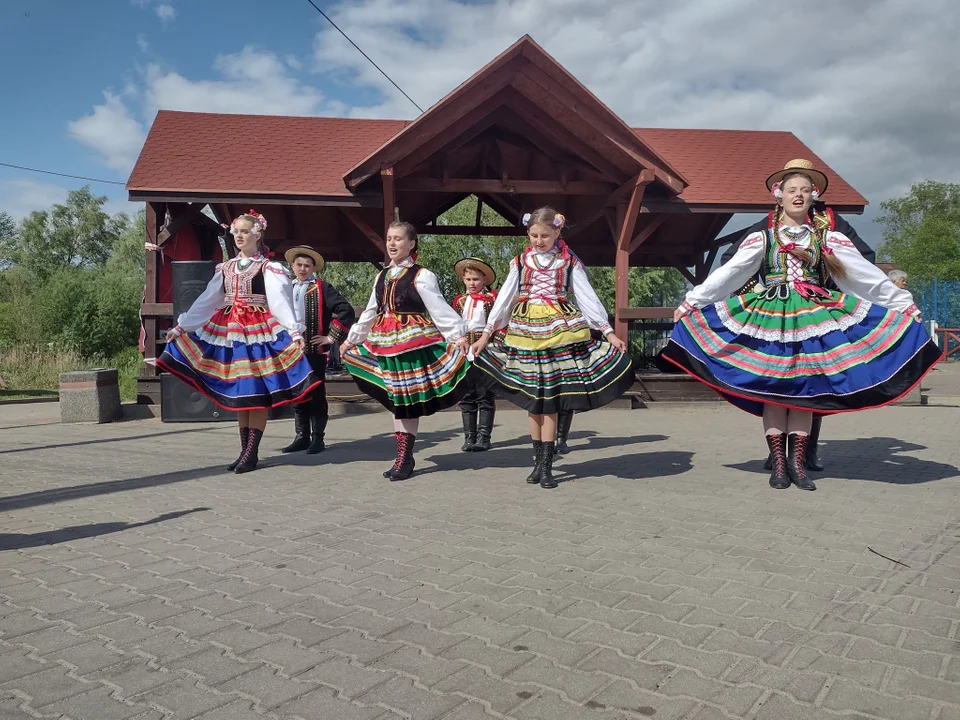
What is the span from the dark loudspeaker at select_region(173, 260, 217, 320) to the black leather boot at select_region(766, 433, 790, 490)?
7.27m

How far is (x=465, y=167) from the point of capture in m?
13.2

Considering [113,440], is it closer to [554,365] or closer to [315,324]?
[315,324]

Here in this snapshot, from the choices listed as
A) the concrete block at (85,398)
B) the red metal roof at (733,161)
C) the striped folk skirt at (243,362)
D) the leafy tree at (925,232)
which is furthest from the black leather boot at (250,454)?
the leafy tree at (925,232)

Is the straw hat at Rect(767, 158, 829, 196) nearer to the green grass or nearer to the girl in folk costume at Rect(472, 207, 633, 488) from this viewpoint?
the girl in folk costume at Rect(472, 207, 633, 488)

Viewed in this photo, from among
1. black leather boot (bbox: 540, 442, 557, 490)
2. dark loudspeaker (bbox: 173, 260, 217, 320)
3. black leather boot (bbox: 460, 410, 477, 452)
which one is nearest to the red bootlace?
black leather boot (bbox: 540, 442, 557, 490)

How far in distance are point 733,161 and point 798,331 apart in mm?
9285

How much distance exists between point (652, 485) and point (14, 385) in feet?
55.3

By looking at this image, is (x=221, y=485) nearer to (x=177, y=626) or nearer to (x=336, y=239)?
(x=177, y=626)

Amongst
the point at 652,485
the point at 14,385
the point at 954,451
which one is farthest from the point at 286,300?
the point at 14,385

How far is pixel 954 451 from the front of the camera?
660 cm

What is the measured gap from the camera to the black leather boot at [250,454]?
588cm

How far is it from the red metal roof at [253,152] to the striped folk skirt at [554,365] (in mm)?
6903

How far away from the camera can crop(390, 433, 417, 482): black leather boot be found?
5496mm

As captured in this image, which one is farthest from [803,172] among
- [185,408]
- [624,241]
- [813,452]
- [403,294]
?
[185,408]
